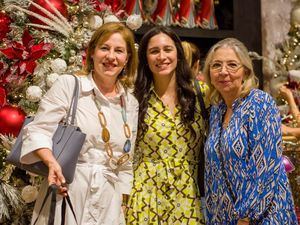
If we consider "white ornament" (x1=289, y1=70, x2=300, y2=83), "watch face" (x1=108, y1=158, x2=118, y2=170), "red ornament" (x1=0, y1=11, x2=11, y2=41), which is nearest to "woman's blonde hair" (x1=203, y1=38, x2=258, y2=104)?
"watch face" (x1=108, y1=158, x2=118, y2=170)

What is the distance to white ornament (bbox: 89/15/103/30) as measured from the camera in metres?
3.14

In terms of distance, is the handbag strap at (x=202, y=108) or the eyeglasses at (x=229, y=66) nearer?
the eyeglasses at (x=229, y=66)

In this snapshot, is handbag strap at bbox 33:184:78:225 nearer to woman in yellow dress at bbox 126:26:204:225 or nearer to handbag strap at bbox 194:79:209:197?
woman in yellow dress at bbox 126:26:204:225

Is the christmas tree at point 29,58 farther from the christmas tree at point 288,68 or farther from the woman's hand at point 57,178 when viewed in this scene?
the christmas tree at point 288,68

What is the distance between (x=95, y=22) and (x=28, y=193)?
1073mm

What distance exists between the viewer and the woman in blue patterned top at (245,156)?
2.21 meters

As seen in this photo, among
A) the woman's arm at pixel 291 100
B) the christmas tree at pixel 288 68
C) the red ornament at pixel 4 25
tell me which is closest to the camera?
the red ornament at pixel 4 25

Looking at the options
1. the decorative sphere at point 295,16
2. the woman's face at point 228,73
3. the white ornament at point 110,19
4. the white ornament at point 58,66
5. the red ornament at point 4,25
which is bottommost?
the woman's face at point 228,73

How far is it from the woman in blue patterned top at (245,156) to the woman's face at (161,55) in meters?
0.35

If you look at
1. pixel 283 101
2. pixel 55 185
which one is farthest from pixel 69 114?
pixel 283 101

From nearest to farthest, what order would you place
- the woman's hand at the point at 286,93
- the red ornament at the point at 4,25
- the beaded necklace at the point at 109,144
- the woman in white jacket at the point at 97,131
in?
1. the woman in white jacket at the point at 97,131
2. the beaded necklace at the point at 109,144
3. the red ornament at the point at 4,25
4. the woman's hand at the point at 286,93

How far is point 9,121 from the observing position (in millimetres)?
2789

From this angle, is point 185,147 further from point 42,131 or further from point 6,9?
point 6,9

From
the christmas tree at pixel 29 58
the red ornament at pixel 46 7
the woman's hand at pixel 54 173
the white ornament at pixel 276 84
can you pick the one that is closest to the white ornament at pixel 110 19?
the christmas tree at pixel 29 58
